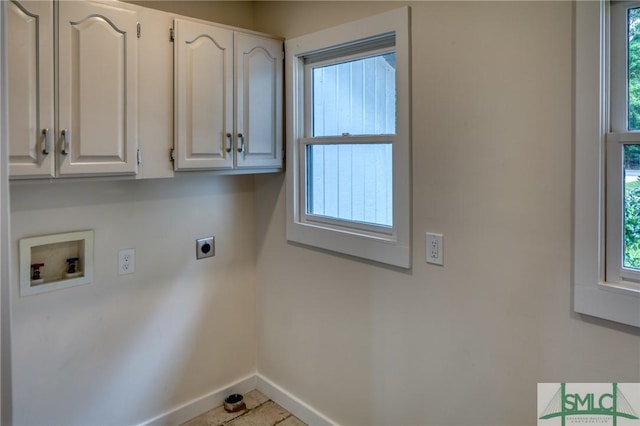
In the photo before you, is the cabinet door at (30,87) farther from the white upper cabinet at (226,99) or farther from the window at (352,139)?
the window at (352,139)

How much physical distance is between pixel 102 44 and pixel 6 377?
126 centimetres

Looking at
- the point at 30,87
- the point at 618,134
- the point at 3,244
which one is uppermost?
the point at 30,87

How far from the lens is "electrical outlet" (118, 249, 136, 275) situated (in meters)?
2.07

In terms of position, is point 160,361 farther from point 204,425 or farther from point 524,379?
point 524,379

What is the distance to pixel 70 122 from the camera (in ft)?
5.19

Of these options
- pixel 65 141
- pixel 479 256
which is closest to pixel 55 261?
pixel 65 141

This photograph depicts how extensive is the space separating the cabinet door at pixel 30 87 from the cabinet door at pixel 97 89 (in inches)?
1.6

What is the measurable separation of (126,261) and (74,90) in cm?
87

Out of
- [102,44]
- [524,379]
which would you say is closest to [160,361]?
[102,44]

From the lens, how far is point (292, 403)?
8.05 ft

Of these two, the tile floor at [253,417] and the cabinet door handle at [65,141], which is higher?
the cabinet door handle at [65,141]

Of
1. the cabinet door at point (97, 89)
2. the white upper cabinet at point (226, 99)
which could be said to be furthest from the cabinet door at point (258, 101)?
the cabinet door at point (97, 89)

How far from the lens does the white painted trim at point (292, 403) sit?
7.54 ft

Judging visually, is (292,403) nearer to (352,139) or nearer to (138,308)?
(138,308)
